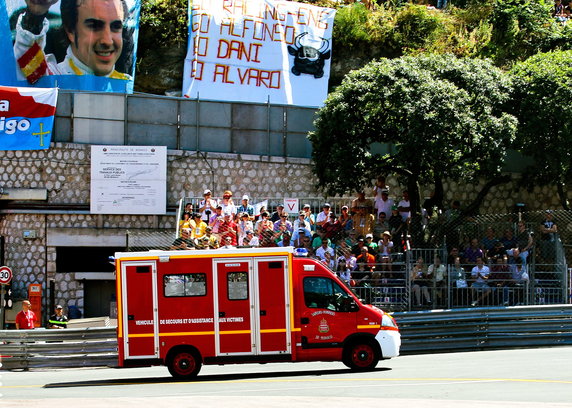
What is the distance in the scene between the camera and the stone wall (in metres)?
31.4

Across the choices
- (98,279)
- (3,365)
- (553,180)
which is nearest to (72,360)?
(3,365)

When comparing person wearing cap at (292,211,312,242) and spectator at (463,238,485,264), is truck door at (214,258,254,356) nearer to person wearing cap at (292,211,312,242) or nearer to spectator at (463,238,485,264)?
person wearing cap at (292,211,312,242)

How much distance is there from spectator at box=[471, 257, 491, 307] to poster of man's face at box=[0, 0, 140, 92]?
16761mm

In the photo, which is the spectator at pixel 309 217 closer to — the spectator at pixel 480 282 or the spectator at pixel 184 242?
the spectator at pixel 184 242

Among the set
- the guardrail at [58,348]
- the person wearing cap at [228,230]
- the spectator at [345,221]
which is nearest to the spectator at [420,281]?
the spectator at [345,221]

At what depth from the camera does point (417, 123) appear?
88.9 feet

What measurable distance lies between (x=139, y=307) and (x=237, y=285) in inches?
76.5

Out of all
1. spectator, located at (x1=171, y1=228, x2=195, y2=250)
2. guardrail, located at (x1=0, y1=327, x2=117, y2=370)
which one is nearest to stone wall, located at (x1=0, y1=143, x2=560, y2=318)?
spectator, located at (x1=171, y1=228, x2=195, y2=250)

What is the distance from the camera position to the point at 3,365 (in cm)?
2281

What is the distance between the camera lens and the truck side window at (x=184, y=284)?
18125 mm

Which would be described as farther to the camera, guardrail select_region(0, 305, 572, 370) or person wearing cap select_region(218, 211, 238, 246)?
person wearing cap select_region(218, 211, 238, 246)

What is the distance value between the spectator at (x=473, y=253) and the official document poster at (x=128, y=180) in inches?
463

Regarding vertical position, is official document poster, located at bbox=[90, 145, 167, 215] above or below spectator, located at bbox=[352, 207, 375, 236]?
above

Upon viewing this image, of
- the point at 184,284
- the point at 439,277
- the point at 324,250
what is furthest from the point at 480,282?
the point at 184,284
